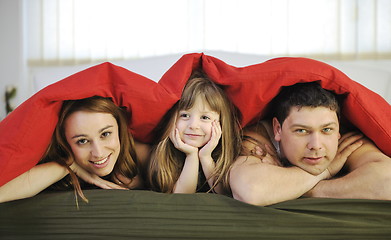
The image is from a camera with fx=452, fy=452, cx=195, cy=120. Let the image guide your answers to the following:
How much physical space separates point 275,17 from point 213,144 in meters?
1.68

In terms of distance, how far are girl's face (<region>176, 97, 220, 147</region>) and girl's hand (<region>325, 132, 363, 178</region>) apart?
13.7 inches

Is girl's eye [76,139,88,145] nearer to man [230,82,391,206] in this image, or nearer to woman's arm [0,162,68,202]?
woman's arm [0,162,68,202]

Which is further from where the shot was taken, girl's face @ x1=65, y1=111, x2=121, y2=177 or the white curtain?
the white curtain

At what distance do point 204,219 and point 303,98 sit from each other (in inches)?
16.9

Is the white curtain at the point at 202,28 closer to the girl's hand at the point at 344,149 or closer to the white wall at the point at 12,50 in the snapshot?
the white wall at the point at 12,50

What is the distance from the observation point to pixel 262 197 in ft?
3.48

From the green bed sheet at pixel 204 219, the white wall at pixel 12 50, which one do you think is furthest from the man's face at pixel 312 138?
the white wall at pixel 12 50

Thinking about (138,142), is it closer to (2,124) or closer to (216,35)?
(2,124)

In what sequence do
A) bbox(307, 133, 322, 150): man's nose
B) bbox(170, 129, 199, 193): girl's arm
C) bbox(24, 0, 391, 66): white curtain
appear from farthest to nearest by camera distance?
bbox(24, 0, 391, 66): white curtain, bbox(170, 129, 199, 193): girl's arm, bbox(307, 133, 322, 150): man's nose

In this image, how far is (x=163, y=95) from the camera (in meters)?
1.22

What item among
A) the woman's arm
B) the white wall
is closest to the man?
the woman's arm

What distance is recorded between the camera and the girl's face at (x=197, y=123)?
50.4 inches

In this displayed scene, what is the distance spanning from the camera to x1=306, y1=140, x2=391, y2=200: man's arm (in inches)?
42.7

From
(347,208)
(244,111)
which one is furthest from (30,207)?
(347,208)
